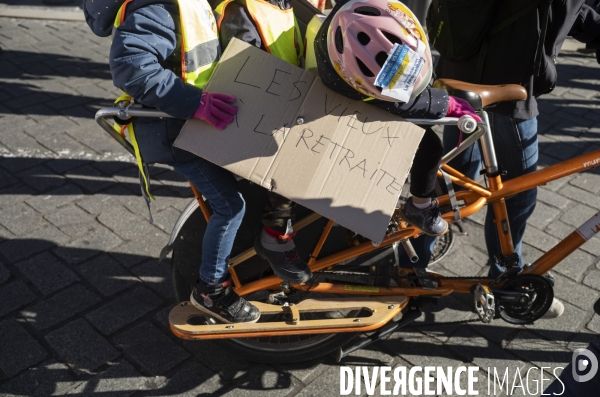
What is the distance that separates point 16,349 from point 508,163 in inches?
110

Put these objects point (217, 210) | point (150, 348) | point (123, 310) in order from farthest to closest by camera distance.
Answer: point (123, 310), point (150, 348), point (217, 210)

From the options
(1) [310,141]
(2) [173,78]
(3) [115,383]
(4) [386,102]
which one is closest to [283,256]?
(1) [310,141]

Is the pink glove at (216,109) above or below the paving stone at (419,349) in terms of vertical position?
above

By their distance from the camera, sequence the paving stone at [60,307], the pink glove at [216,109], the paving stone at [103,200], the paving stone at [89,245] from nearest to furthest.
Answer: the pink glove at [216,109], the paving stone at [60,307], the paving stone at [89,245], the paving stone at [103,200]

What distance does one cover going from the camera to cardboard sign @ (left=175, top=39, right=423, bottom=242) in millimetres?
2295

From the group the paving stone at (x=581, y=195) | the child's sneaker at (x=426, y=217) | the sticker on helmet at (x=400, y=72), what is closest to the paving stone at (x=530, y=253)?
the paving stone at (x=581, y=195)

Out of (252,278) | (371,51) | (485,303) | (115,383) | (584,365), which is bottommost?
(115,383)

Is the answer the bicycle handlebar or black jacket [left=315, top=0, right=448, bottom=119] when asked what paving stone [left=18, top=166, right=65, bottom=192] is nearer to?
the bicycle handlebar

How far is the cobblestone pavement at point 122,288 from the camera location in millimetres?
3059

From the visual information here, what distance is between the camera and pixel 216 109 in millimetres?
2250

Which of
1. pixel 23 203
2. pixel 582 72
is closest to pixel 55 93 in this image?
pixel 23 203

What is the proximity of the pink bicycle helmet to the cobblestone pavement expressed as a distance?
1.66 m

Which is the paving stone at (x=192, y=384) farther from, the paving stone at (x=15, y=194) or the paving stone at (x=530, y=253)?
the paving stone at (x=530, y=253)

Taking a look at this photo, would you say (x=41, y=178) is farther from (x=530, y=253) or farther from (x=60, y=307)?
(x=530, y=253)
